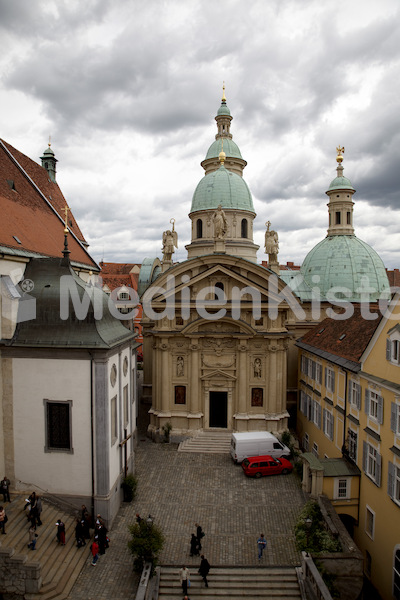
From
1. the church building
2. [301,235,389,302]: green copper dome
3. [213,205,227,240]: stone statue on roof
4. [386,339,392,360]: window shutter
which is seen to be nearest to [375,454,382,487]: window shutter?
[386,339,392,360]: window shutter

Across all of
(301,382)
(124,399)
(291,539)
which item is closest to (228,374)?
(301,382)

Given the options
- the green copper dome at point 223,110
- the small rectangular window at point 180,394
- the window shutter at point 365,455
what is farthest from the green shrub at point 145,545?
the green copper dome at point 223,110

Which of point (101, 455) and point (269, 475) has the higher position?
point (101, 455)

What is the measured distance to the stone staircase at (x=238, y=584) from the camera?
60.3 ft

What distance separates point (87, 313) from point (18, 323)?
11.7 feet

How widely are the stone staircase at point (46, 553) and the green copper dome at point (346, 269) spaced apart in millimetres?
31297

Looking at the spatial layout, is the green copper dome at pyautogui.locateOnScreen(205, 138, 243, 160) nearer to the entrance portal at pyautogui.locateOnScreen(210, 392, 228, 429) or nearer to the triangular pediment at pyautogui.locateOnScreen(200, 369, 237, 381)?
the triangular pediment at pyautogui.locateOnScreen(200, 369, 237, 381)

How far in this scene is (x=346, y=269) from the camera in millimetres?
43188

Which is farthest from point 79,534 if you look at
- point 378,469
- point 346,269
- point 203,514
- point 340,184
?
point 340,184

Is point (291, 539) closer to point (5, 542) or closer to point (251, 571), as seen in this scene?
point (251, 571)

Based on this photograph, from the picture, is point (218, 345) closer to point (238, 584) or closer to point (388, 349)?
point (388, 349)

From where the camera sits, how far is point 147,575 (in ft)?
58.7

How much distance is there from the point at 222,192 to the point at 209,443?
953 inches

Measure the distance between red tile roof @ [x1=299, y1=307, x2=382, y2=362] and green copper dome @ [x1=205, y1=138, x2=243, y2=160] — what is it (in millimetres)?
21479
